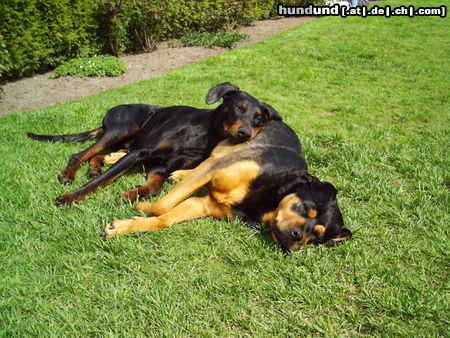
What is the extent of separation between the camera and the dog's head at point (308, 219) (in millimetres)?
2590

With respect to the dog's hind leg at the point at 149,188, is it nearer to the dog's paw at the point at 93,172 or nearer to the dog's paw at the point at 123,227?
the dog's paw at the point at 123,227

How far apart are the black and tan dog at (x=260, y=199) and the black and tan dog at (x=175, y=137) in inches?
12.5

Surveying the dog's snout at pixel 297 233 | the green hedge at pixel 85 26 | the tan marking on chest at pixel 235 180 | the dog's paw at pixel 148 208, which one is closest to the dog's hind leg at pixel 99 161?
the dog's paw at pixel 148 208

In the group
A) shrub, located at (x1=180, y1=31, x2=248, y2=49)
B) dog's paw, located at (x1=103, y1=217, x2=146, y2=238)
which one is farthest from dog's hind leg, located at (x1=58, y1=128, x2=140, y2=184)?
shrub, located at (x1=180, y1=31, x2=248, y2=49)

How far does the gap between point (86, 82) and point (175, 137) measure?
16.3ft

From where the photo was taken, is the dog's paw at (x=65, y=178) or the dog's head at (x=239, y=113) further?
the dog's paw at (x=65, y=178)

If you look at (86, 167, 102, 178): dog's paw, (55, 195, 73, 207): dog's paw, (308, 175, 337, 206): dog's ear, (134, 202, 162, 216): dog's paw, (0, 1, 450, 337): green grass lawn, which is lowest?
(0, 1, 450, 337): green grass lawn

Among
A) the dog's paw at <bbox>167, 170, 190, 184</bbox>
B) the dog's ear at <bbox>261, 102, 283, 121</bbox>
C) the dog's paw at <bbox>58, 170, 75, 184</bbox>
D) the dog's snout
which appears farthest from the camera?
the dog's ear at <bbox>261, 102, 283, 121</bbox>

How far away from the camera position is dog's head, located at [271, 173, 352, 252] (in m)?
2.59

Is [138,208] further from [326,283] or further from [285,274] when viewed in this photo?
[326,283]

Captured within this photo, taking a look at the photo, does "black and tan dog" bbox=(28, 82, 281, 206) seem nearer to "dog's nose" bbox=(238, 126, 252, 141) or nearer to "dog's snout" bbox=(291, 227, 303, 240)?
"dog's nose" bbox=(238, 126, 252, 141)

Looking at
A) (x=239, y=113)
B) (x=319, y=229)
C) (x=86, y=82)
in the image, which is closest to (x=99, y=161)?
(x=239, y=113)

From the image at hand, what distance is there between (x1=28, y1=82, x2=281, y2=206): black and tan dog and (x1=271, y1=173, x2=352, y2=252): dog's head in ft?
2.95

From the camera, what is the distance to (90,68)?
7867 millimetres
